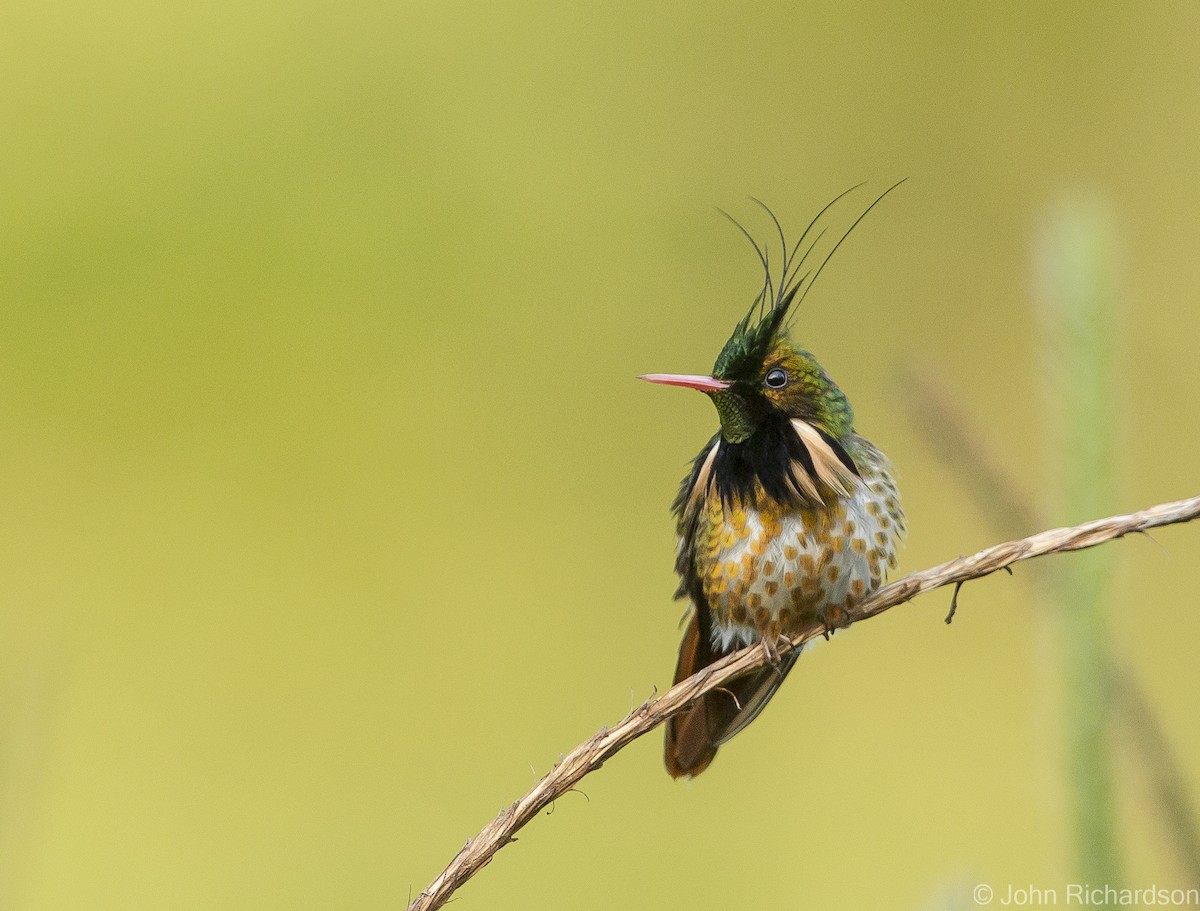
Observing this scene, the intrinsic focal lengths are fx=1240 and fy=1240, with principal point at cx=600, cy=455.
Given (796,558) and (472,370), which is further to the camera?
(472,370)

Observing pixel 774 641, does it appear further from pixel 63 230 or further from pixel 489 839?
pixel 63 230

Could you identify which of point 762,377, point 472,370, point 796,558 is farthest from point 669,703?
point 472,370

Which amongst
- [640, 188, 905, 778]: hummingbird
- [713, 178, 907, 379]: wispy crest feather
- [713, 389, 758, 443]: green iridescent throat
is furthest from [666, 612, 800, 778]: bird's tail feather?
[713, 178, 907, 379]: wispy crest feather

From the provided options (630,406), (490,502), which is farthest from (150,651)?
(630,406)

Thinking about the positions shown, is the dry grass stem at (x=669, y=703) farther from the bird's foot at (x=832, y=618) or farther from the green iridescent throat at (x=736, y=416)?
the green iridescent throat at (x=736, y=416)

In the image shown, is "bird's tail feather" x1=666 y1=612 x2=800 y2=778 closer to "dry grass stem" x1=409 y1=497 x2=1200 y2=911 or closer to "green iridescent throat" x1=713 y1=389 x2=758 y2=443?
"green iridescent throat" x1=713 y1=389 x2=758 y2=443

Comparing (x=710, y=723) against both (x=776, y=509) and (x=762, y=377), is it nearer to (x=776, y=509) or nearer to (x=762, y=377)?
(x=776, y=509)

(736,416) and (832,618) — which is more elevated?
(736,416)

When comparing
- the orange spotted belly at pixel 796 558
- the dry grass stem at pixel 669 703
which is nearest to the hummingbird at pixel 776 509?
the orange spotted belly at pixel 796 558

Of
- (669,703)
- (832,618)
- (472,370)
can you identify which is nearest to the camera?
(669,703)
